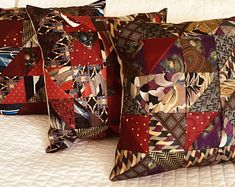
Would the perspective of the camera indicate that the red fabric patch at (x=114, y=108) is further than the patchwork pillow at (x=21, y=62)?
No

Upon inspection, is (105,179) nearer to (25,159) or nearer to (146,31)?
(25,159)

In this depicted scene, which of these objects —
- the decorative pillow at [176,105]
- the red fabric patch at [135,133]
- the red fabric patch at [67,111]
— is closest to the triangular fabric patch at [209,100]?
the decorative pillow at [176,105]

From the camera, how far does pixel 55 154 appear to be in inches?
46.2

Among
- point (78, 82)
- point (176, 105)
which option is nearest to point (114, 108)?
point (78, 82)

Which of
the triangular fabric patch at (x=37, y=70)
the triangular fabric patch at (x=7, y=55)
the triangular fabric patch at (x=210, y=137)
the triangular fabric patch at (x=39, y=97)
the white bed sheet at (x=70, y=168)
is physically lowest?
the white bed sheet at (x=70, y=168)

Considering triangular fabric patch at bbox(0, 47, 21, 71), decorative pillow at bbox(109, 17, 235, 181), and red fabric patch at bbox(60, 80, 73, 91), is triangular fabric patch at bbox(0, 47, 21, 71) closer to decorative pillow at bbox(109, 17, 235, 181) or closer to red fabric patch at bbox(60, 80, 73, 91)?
red fabric patch at bbox(60, 80, 73, 91)

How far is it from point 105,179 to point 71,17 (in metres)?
0.53

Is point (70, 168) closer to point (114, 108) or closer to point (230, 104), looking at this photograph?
point (114, 108)

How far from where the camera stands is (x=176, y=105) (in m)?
0.99

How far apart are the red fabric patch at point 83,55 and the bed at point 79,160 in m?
0.27

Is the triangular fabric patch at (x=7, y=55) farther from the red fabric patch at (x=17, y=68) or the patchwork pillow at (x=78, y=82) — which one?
the patchwork pillow at (x=78, y=82)

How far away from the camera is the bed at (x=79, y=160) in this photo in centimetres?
101

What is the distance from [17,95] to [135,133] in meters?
0.53

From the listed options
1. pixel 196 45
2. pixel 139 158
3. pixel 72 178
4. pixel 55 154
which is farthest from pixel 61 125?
pixel 196 45
